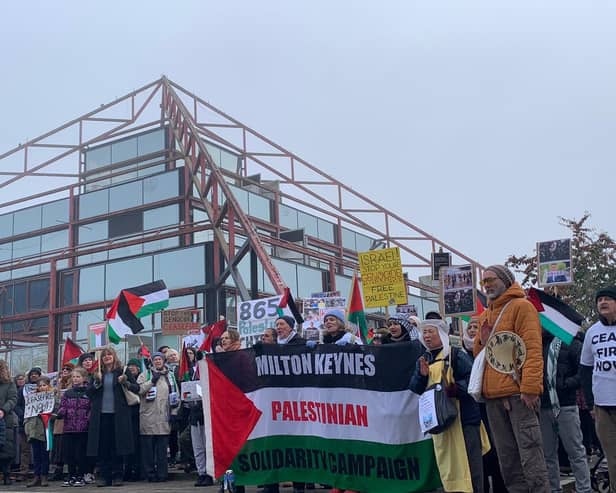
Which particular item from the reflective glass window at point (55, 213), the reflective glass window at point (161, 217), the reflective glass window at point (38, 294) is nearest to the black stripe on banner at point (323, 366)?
the reflective glass window at point (161, 217)

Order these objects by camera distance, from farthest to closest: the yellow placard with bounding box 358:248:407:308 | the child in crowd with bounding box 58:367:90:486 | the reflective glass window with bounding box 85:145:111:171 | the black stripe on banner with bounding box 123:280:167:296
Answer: the reflective glass window with bounding box 85:145:111:171
the black stripe on banner with bounding box 123:280:167:296
the yellow placard with bounding box 358:248:407:308
the child in crowd with bounding box 58:367:90:486

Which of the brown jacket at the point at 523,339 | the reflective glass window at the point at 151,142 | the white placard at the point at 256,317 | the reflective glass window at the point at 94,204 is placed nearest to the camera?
the brown jacket at the point at 523,339

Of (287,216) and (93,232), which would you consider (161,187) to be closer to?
(93,232)

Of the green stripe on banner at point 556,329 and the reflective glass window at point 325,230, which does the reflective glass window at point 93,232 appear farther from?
the green stripe on banner at point 556,329

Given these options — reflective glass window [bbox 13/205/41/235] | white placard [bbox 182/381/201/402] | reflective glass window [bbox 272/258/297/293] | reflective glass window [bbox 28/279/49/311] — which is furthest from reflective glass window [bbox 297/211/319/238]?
white placard [bbox 182/381/201/402]

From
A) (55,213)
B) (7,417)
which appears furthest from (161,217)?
(7,417)

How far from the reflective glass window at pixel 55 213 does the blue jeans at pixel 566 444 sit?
29.5 metres

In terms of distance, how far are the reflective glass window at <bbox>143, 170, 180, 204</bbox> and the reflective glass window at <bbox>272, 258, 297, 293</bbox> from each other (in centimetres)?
540

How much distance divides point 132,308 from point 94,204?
1877 cm

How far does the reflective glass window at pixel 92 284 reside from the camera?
29047 mm

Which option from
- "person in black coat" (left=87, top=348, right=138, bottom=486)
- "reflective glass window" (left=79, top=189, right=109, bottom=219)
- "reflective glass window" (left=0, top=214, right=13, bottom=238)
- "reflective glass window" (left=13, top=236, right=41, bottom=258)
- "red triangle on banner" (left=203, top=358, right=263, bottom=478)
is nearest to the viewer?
"red triangle on banner" (left=203, top=358, right=263, bottom=478)

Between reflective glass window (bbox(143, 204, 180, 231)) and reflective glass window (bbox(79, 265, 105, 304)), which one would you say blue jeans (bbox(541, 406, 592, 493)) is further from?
reflective glass window (bbox(143, 204, 180, 231))

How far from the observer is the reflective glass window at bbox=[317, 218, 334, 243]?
36812mm

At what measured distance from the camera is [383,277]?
1377 centimetres
